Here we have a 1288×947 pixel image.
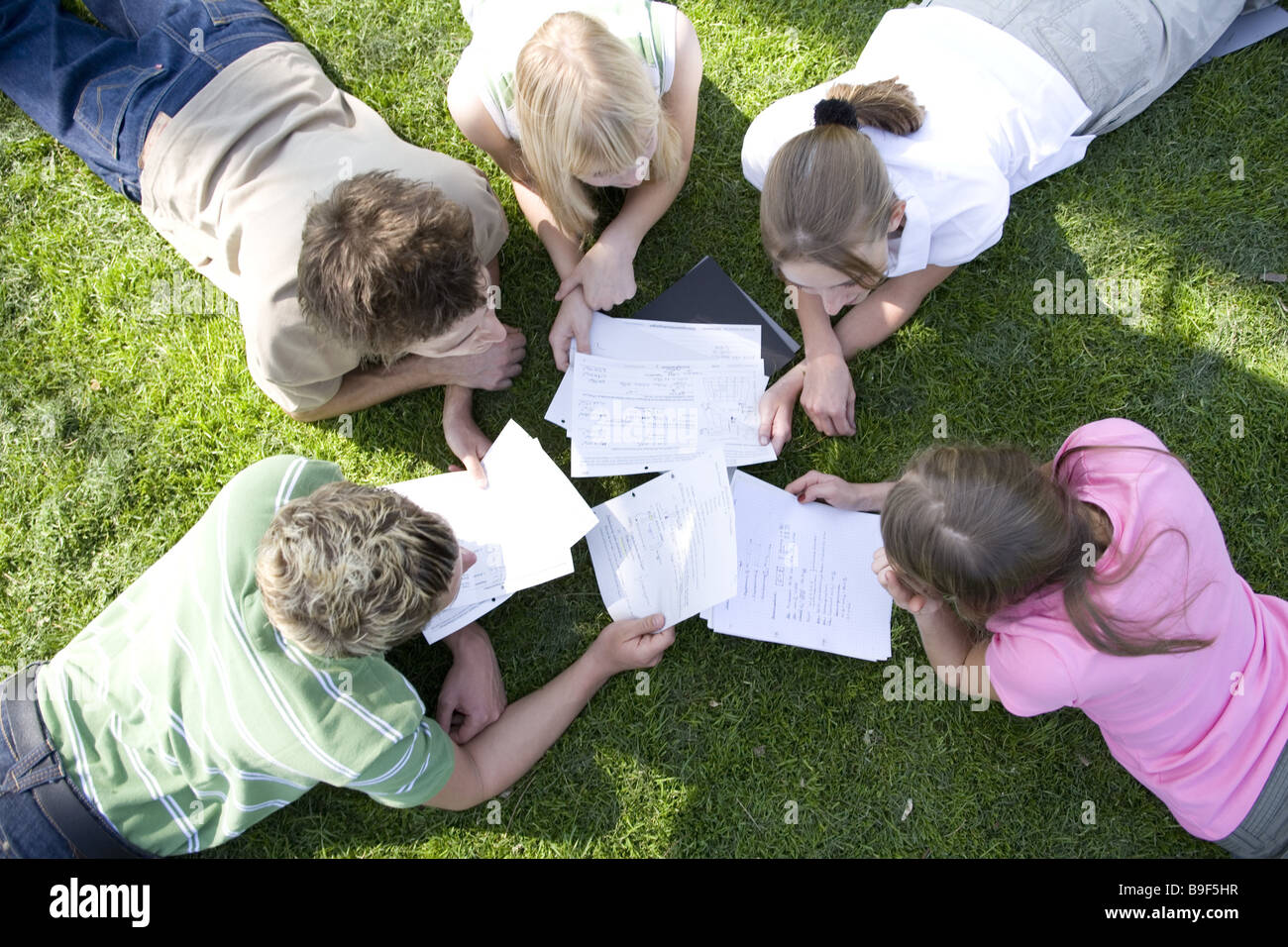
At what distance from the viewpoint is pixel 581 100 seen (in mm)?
2131

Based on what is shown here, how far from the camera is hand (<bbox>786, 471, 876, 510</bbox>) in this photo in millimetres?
2688

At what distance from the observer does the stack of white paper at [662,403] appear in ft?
9.02

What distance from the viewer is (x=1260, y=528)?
2732mm

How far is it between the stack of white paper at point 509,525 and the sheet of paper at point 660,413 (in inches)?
5.3

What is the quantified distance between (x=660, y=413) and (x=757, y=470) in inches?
15.2

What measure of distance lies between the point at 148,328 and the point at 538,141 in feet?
5.65

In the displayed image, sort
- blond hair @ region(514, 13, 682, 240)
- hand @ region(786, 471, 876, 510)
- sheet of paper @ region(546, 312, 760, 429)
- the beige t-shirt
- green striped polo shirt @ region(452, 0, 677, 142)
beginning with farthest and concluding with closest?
sheet of paper @ region(546, 312, 760, 429) < hand @ region(786, 471, 876, 510) < green striped polo shirt @ region(452, 0, 677, 142) < the beige t-shirt < blond hair @ region(514, 13, 682, 240)

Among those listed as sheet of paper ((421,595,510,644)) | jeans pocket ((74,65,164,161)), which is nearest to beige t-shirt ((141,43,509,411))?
jeans pocket ((74,65,164,161))

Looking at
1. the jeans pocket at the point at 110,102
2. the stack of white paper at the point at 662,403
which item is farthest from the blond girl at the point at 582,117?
the jeans pocket at the point at 110,102

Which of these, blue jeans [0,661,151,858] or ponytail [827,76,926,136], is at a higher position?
ponytail [827,76,926,136]

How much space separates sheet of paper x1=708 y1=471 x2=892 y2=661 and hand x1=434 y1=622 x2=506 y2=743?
2.43 ft

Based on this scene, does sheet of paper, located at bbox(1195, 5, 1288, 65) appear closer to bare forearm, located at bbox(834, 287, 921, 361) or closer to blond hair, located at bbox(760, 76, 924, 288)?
bare forearm, located at bbox(834, 287, 921, 361)

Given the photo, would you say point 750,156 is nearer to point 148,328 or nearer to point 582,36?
point 582,36

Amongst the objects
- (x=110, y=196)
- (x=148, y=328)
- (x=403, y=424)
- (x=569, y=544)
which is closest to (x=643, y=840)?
(x=569, y=544)
